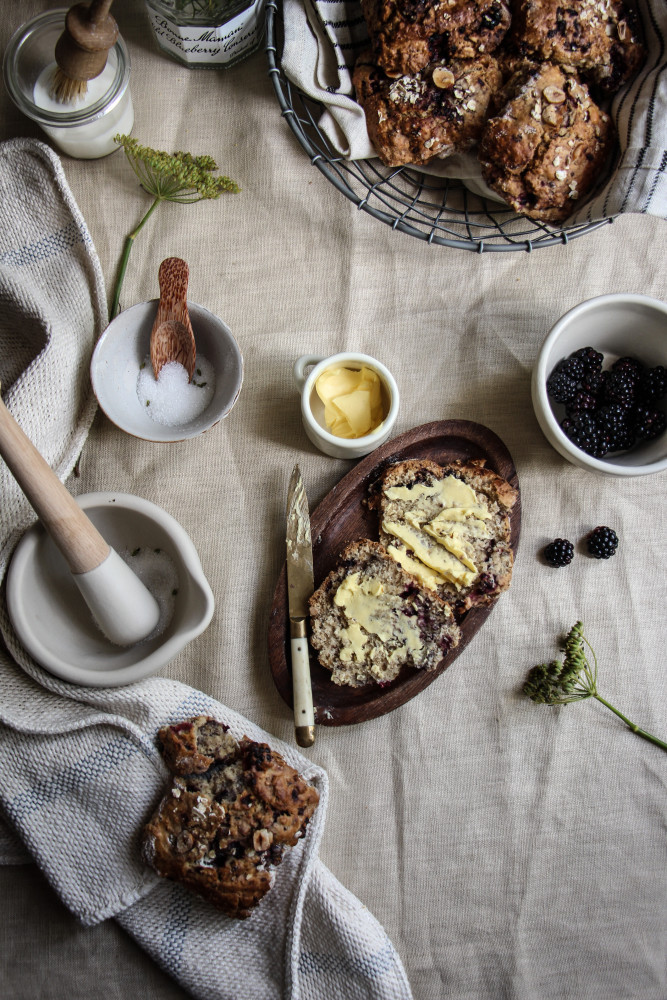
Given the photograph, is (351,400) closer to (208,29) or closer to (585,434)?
(585,434)

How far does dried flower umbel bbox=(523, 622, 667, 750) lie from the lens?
1486 millimetres

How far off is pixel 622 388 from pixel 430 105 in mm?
696

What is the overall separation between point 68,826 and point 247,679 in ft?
1.50

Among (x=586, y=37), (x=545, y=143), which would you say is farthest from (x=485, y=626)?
(x=586, y=37)

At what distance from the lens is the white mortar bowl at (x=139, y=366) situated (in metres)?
1.46

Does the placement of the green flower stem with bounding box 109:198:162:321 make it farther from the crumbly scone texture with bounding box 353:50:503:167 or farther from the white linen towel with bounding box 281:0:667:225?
the crumbly scone texture with bounding box 353:50:503:167

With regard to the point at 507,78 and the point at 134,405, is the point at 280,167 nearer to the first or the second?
the point at 507,78

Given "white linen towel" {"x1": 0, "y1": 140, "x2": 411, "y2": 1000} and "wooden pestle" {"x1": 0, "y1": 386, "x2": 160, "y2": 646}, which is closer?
"wooden pestle" {"x1": 0, "y1": 386, "x2": 160, "y2": 646}

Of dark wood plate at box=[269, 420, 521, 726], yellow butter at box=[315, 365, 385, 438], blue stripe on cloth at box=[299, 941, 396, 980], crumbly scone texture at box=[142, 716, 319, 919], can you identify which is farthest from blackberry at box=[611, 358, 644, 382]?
blue stripe on cloth at box=[299, 941, 396, 980]

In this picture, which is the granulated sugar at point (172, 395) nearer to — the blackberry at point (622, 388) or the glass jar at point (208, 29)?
the glass jar at point (208, 29)

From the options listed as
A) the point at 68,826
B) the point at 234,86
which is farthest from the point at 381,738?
the point at 234,86

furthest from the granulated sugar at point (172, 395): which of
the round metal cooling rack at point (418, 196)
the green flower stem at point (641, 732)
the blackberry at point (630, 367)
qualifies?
the green flower stem at point (641, 732)

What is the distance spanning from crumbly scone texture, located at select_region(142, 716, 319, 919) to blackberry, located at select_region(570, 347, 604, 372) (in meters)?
1.06

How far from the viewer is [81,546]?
127 cm
